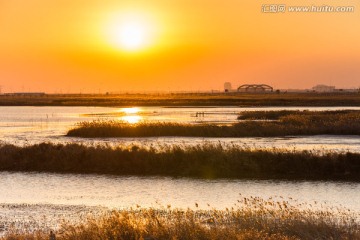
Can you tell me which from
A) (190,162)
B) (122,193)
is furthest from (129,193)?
(190,162)

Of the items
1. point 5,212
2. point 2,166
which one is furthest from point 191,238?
point 2,166

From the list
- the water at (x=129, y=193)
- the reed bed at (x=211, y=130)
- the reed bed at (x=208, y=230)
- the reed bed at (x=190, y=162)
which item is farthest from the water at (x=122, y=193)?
the reed bed at (x=211, y=130)

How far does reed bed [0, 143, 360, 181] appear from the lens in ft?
116

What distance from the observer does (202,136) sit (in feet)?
205

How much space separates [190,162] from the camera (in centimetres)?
3691

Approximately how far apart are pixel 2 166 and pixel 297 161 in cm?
1850

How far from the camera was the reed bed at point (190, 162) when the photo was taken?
1390 inches

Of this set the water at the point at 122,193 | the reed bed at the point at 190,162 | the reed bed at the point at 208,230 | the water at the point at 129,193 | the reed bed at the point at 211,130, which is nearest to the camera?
the reed bed at the point at 208,230

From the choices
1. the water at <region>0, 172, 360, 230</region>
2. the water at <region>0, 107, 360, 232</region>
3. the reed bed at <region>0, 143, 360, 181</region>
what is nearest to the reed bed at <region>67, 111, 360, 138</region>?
the reed bed at <region>0, 143, 360, 181</region>

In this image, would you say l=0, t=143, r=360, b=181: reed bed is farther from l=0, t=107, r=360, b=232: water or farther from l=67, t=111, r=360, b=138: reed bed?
l=67, t=111, r=360, b=138: reed bed

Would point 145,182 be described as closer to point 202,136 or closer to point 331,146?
point 331,146

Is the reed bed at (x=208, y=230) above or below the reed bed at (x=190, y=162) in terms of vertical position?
above

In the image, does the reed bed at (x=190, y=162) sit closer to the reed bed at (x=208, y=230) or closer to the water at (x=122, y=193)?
the water at (x=122, y=193)

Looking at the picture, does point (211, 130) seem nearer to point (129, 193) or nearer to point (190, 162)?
point (190, 162)
